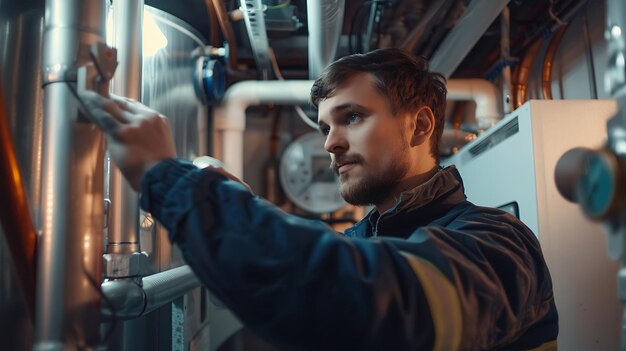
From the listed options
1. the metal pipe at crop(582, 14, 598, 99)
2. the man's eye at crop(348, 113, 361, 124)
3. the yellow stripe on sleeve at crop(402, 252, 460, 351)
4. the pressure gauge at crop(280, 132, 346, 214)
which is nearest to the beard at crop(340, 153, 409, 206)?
the man's eye at crop(348, 113, 361, 124)

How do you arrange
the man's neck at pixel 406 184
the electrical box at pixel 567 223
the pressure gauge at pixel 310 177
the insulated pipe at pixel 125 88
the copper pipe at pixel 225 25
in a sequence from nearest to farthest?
the insulated pipe at pixel 125 88
the man's neck at pixel 406 184
the electrical box at pixel 567 223
the copper pipe at pixel 225 25
the pressure gauge at pixel 310 177

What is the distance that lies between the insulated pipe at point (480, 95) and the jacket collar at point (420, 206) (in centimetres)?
93

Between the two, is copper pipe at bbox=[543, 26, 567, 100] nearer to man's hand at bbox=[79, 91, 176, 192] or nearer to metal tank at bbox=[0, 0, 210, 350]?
metal tank at bbox=[0, 0, 210, 350]

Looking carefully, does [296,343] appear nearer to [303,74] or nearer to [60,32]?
[60,32]

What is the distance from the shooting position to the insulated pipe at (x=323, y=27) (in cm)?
122

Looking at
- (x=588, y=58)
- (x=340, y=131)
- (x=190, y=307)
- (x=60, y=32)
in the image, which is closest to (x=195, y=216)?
(x=60, y=32)

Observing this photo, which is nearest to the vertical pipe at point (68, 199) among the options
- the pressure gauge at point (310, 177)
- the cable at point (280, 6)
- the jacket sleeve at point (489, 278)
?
the jacket sleeve at point (489, 278)

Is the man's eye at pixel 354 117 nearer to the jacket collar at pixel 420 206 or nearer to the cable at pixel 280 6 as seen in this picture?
the jacket collar at pixel 420 206

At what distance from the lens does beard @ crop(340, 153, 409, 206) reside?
36.9 inches

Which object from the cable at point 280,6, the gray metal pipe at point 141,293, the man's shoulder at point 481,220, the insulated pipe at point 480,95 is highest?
the cable at point 280,6

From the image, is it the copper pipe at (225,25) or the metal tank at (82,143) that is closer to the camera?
the metal tank at (82,143)

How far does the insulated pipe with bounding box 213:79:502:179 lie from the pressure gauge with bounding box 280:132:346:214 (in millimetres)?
379

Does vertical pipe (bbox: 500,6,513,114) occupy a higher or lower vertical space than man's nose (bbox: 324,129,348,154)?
higher

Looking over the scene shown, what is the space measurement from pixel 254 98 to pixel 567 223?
110cm
